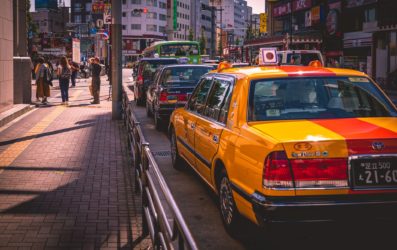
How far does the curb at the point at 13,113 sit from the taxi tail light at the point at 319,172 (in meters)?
10.5

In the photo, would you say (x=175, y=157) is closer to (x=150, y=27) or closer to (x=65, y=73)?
(x=65, y=73)

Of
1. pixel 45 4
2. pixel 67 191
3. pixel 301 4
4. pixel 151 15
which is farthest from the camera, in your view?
pixel 151 15

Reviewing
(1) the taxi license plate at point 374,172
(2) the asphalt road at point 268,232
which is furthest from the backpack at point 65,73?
(1) the taxi license plate at point 374,172

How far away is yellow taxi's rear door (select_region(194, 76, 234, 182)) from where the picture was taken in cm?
584

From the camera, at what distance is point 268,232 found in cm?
443

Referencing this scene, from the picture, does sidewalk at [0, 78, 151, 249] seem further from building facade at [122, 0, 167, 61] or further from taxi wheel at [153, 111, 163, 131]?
building facade at [122, 0, 167, 61]

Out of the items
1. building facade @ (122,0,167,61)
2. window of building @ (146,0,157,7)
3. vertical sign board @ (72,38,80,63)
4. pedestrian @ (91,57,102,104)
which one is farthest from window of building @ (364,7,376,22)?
window of building @ (146,0,157,7)

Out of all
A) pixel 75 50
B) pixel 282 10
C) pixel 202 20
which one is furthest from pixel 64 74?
pixel 202 20

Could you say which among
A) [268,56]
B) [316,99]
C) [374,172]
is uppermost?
[268,56]

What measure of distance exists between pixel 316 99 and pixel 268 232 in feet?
5.38

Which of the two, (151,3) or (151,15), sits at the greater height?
(151,3)

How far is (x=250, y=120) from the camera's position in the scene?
17.0 feet

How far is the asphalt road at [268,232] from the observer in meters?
4.41

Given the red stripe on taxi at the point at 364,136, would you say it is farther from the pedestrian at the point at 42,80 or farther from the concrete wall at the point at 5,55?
the pedestrian at the point at 42,80
